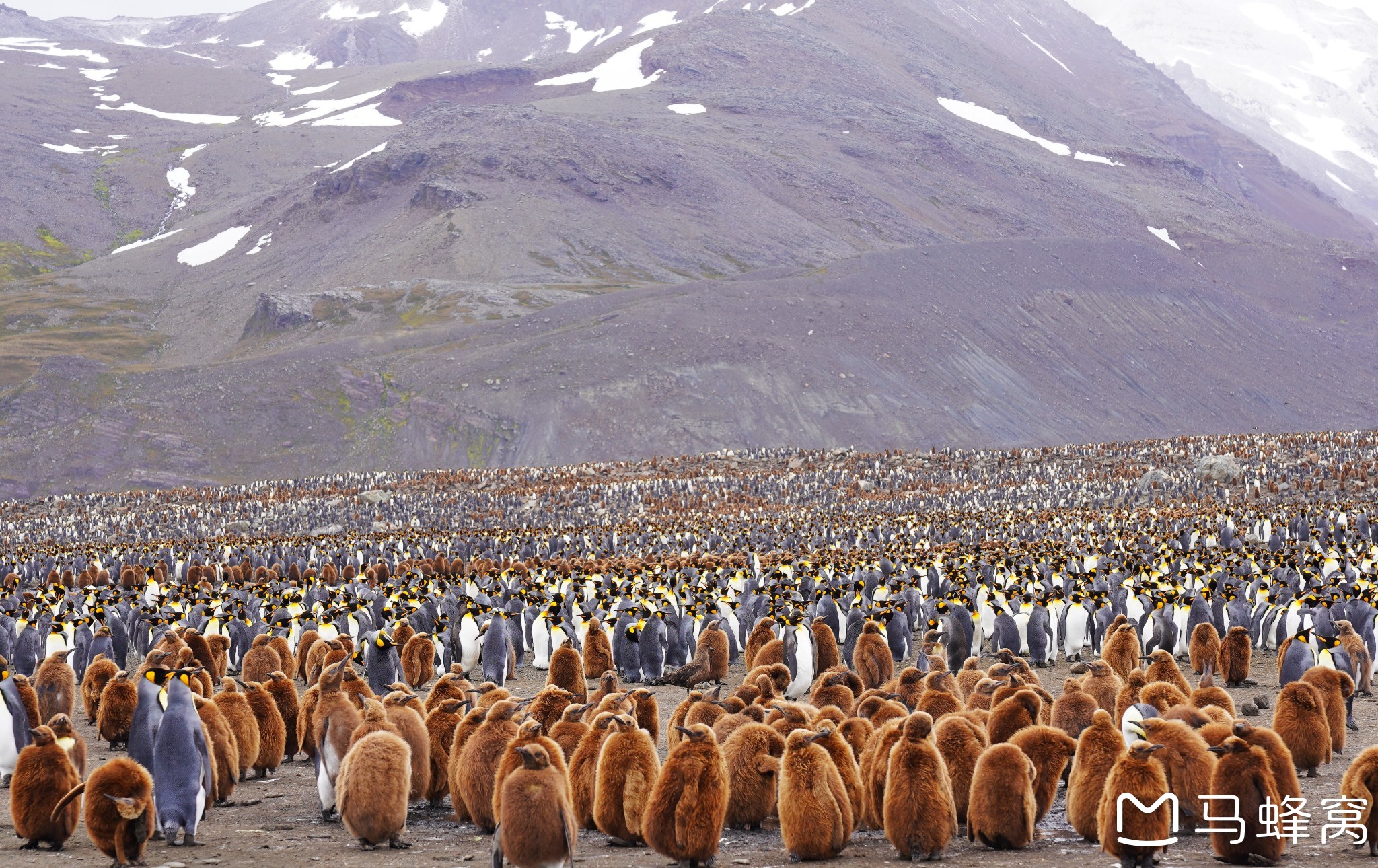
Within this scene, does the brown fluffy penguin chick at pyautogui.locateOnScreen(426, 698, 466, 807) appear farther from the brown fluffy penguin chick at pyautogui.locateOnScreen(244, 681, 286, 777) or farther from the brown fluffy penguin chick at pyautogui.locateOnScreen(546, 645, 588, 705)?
the brown fluffy penguin chick at pyautogui.locateOnScreen(546, 645, 588, 705)

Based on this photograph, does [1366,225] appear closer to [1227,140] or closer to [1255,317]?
[1227,140]

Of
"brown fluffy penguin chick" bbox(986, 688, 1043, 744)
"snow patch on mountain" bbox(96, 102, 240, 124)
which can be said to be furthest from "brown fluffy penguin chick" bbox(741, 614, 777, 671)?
"snow patch on mountain" bbox(96, 102, 240, 124)

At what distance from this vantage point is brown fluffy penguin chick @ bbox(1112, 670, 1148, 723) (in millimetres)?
9789

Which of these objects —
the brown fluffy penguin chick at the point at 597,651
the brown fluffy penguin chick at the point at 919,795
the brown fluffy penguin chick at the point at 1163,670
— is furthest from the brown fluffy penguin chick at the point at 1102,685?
the brown fluffy penguin chick at the point at 597,651

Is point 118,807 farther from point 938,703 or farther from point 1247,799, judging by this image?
point 1247,799

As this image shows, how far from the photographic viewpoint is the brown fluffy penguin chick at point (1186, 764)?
25.9 feet

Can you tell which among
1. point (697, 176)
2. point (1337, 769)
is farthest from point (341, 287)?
point (1337, 769)

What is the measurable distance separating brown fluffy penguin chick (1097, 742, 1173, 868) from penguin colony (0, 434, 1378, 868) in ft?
0.08

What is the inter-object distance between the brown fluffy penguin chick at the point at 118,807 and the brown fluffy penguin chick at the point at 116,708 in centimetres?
430

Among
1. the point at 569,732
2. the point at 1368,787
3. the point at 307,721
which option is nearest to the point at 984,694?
the point at 1368,787

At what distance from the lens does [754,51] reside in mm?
135500

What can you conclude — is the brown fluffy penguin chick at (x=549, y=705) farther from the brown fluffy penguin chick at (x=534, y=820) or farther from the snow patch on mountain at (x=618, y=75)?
the snow patch on mountain at (x=618, y=75)

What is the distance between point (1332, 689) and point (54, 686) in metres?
11.7

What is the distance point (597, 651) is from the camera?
51.9 feet
